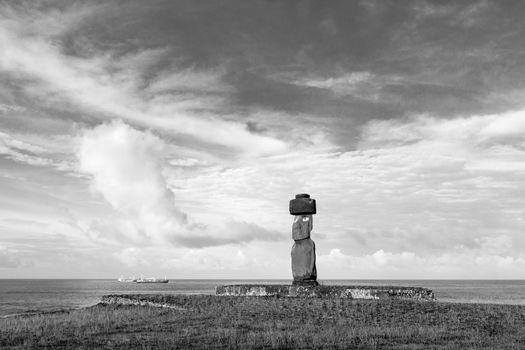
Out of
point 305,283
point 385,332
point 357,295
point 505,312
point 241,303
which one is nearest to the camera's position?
point 385,332

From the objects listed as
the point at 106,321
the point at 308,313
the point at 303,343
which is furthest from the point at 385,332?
the point at 106,321

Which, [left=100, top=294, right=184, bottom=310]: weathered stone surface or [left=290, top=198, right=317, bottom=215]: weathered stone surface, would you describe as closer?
[left=100, top=294, right=184, bottom=310]: weathered stone surface

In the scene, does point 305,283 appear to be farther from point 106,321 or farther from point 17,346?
point 17,346

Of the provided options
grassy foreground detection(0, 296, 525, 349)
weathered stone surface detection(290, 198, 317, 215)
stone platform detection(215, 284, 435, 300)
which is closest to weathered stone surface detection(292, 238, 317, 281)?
stone platform detection(215, 284, 435, 300)

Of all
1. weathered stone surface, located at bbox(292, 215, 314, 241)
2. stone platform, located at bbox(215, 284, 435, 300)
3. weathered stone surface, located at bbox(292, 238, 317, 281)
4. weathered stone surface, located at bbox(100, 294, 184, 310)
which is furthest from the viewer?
weathered stone surface, located at bbox(292, 215, 314, 241)

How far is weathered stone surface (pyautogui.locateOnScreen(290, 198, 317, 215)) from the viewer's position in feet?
85.3

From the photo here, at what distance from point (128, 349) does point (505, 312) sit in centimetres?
1366

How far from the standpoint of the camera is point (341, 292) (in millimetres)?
23766

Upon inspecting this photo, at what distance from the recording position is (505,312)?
64.9 ft

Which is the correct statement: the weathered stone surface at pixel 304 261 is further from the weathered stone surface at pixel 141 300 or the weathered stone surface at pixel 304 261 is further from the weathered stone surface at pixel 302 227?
the weathered stone surface at pixel 141 300

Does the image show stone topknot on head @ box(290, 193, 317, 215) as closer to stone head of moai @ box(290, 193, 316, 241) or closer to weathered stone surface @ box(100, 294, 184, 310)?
stone head of moai @ box(290, 193, 316, 241)

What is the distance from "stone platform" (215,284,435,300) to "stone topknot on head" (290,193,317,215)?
3506 mm

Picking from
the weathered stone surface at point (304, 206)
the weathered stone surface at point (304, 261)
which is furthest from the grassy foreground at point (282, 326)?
the weathered stone surface at point (304, 206)

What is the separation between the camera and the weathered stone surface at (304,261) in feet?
84.1
